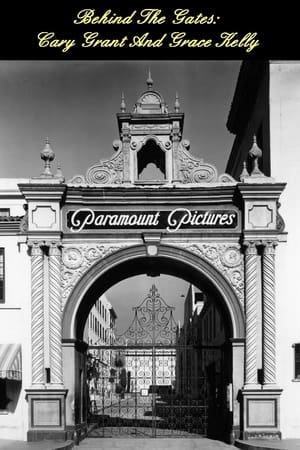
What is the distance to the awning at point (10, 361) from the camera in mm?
21547

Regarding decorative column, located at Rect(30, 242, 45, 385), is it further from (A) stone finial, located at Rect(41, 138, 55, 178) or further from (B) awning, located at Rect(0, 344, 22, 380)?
(A) stone finial, located at Rect(41, 138, 55, 178)

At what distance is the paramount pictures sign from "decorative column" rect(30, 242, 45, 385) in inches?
52.3

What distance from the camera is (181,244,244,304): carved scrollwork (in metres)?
22.7

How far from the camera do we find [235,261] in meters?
22.8

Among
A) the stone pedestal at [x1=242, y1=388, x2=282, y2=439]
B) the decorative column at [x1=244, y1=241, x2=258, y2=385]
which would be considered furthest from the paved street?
the decorative column at [x1=244, y1=241, x2=258, y2=385]

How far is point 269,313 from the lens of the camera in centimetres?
2225

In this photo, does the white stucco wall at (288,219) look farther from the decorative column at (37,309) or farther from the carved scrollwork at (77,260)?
the decorative column at (37,309)

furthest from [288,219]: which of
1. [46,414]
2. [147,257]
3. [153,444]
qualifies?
[46,414]

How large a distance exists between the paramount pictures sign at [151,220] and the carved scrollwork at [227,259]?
1.98 ft

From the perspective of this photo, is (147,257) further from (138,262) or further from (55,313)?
(55,313)

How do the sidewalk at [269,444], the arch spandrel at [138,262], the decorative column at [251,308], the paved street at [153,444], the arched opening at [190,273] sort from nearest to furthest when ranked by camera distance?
the sidewalk at [269,444], the paved street at [153,444], the decorative column at [251,308], the arched opening at [190,273], the arch spandrel at [138,262]

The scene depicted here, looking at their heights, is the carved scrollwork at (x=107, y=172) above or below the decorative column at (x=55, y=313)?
above

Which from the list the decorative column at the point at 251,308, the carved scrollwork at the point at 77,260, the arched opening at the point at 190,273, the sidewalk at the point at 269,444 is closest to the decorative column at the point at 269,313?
the decorative column at the point at 251,308

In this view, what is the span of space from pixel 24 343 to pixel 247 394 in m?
6.70
